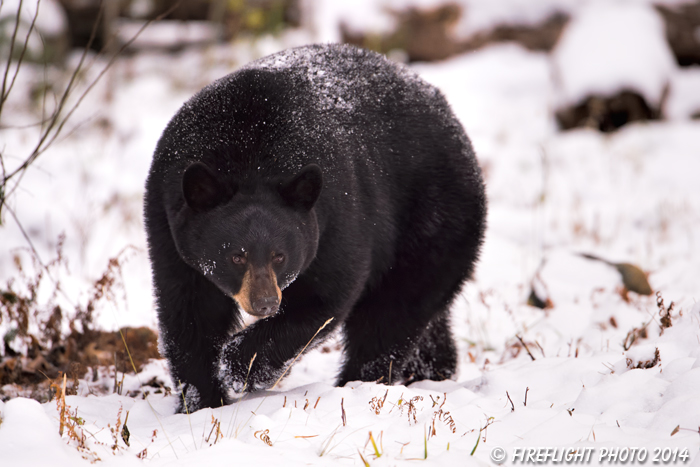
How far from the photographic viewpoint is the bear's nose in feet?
9.90

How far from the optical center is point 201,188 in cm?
309

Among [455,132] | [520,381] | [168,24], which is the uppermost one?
[168,24]

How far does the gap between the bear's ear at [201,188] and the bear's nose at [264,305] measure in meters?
0.52

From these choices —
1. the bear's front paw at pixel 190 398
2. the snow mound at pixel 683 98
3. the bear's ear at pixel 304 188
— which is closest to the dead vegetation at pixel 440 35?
the snow mound at pixel 683 98

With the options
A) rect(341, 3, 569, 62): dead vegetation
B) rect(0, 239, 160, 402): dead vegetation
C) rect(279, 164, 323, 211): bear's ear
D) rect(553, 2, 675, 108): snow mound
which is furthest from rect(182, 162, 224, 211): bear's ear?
rect(341, 3, 569, 62): dead vegetation

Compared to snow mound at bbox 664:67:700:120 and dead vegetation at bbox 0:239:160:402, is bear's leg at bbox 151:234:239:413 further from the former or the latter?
snow mound at bbox 664:67:700:120

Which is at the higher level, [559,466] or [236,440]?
[236,440]

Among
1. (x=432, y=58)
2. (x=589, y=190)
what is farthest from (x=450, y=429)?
(x=432, y=58)

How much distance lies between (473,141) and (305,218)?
28.3ft

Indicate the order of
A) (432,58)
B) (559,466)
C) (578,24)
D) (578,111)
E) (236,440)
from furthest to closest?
(432,58), (578,24), (578,111), (236,440), (559,466)

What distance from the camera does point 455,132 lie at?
419cm

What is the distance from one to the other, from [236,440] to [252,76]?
188 centimetres

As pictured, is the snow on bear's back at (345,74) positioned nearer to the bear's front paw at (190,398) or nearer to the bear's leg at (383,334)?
the bear's leg at (383,334)

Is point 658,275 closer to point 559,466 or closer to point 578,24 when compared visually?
point 559,466
